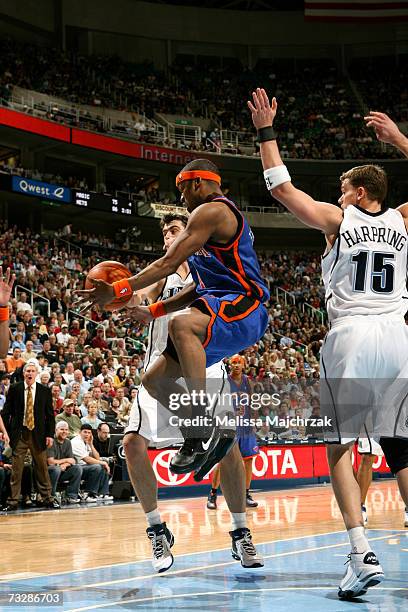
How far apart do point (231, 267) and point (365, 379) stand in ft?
3.98

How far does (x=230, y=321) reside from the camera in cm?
524

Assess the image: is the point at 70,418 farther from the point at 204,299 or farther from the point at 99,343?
the point at 204,299

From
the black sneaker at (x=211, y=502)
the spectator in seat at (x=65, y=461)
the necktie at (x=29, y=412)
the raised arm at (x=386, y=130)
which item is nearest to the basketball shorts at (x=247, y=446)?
the black sneaker at (x=211, y=502)

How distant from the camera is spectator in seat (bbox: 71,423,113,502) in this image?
12609 mm

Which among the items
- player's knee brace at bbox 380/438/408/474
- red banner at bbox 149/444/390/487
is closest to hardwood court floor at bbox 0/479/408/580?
red banner at bbox 149/444/390/487

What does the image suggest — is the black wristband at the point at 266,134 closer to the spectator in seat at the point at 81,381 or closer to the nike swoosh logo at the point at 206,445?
the nike swoosh logo at the point at 206,445

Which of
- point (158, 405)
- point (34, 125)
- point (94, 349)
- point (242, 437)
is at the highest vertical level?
point (34, 125)

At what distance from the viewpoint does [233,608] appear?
4527mm

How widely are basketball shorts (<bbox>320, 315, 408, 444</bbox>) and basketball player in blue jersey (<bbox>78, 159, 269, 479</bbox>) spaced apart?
0.70m

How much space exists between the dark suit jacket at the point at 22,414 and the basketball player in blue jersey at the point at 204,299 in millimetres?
6546

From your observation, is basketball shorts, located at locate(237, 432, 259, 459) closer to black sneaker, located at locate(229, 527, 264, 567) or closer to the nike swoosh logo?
black sneaker, located at locate(229, 527, 264, 567)

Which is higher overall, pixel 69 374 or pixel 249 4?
pixel 249 4

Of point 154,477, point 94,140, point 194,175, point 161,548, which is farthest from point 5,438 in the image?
point 94,140

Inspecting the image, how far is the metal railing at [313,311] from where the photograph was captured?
2870 centimetres
